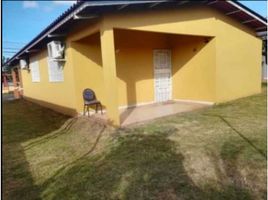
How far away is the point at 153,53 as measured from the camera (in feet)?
35.4

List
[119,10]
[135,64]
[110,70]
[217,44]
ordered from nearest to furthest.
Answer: [110,70] < [119,10] < [217,44] < [135,64]

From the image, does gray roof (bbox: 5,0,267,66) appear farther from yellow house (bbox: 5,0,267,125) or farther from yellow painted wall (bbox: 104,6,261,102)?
yellow painted wall (bbox: 104,6,261,102)

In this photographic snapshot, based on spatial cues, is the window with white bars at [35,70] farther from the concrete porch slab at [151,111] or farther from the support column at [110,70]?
the support column at [110,70]

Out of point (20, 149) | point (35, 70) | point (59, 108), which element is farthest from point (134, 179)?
point (35, 70)

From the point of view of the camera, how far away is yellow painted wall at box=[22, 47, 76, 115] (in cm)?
942

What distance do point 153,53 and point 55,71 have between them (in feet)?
14.3

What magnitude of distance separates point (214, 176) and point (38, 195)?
9.45ft

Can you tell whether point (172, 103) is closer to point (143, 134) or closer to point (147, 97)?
point (147, 97)

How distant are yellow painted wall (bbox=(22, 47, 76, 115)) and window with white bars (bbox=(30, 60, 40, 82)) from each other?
0.85ft

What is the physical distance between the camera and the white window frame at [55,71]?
1011 cm

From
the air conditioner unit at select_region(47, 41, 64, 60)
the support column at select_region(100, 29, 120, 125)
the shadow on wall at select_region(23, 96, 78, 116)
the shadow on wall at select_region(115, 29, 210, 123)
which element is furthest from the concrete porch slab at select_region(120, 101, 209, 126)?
the air conditioner unit at select_region(47, 41, 64, 60)

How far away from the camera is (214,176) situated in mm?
4125

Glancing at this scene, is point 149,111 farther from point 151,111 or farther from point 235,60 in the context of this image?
point 235,60

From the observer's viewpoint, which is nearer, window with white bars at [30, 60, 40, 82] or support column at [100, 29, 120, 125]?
support column at [100, 29, 120, 125]
